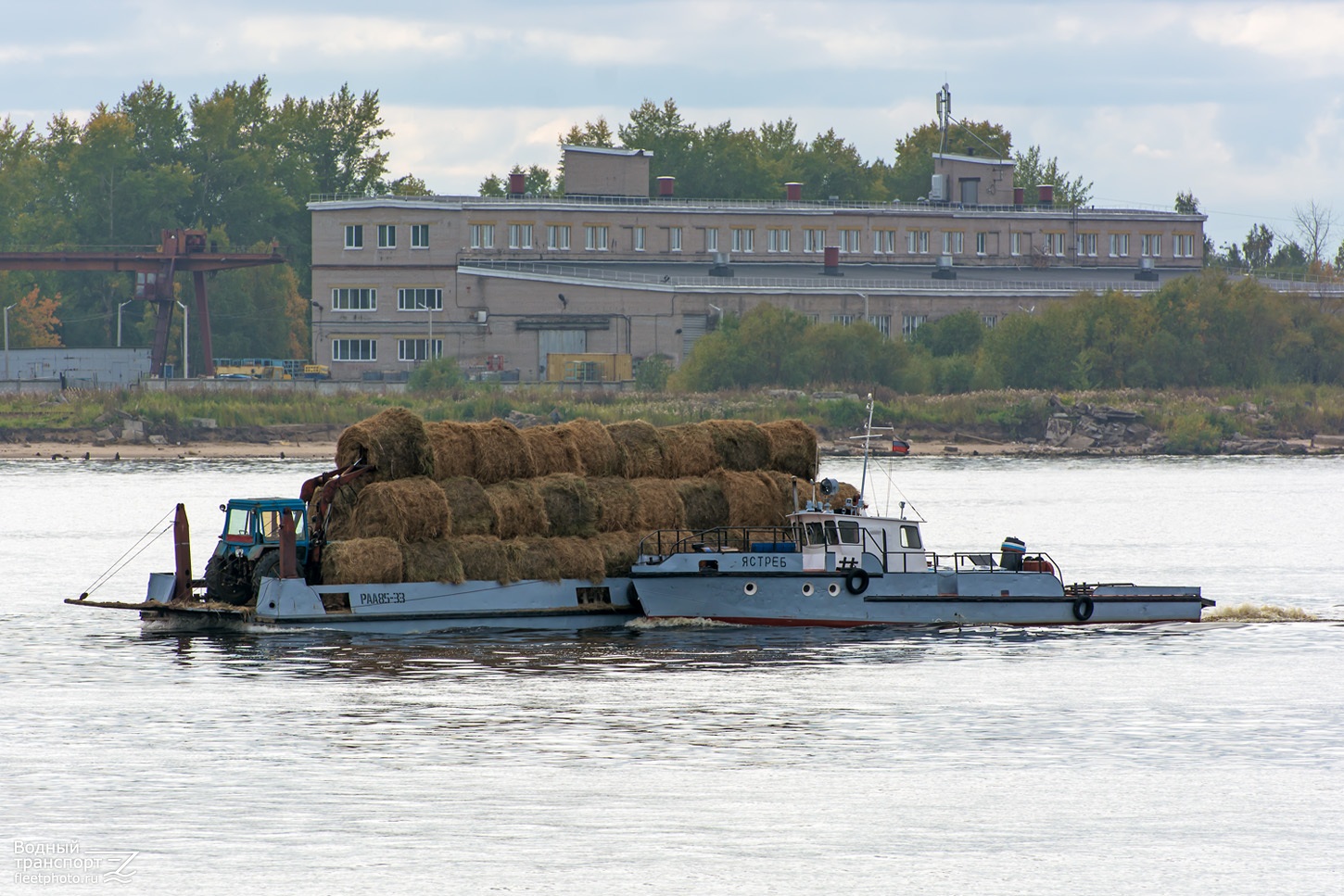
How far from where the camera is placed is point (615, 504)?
4141cm

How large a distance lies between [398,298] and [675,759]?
105550mm

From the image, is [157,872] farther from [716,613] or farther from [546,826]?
[716,613]

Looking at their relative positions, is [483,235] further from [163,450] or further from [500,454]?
[500,454]

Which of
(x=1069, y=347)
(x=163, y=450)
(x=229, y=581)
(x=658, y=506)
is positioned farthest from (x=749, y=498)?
(x=1069, y=347)

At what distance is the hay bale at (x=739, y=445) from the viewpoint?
43938 mm

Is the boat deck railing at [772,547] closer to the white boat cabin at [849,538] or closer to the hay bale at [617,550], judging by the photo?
the white boat cabin at [849,538]

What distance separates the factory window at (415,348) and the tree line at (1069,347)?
729 inches

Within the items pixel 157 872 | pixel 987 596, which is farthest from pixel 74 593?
pixel 157 872

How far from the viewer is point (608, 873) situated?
73.6 feet

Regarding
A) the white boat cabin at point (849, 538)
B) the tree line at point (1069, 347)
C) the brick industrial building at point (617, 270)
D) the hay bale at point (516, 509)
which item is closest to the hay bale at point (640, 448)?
the hay bale at point (516, 509)

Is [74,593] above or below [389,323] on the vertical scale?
below

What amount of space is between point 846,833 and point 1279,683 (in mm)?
14867

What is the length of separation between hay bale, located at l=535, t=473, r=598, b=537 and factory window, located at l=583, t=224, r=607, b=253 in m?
94.0

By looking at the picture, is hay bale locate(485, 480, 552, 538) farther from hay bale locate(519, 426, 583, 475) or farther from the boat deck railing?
the boat deck railing
